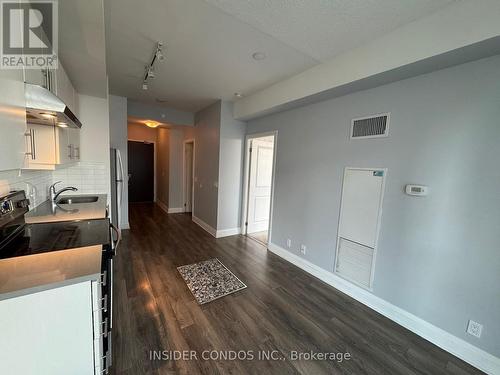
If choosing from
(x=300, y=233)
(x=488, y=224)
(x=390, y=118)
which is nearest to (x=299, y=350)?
(x=300, y=233)

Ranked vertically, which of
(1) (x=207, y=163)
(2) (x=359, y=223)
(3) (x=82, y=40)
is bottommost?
(2) (x=359, y=223)

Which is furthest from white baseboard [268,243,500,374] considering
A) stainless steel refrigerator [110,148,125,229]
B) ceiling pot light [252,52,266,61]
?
stainless steel refrigerator [110,148,125,229]

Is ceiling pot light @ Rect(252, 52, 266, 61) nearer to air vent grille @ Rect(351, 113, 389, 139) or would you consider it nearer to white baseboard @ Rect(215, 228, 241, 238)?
air vent grille @ Rect(351, 113, 389, 139)

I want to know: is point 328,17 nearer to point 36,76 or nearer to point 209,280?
point 36,76

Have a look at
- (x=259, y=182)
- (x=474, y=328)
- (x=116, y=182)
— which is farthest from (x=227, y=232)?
(x=474, y=328)

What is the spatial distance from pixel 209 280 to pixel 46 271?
186cm

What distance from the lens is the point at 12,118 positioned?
3.35ft

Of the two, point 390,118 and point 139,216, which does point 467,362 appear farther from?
point 139,216

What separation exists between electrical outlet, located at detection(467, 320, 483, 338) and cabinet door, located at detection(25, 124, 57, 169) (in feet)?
12.5

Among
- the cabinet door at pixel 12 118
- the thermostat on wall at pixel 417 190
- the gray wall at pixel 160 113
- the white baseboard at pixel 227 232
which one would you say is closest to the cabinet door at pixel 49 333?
the cabinet door at pixel 12 118

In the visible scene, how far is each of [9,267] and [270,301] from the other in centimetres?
216

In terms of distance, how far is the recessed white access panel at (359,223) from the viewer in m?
2.30

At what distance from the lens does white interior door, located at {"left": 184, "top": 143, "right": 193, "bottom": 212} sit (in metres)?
6.02

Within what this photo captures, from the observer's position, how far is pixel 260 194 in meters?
4.59
